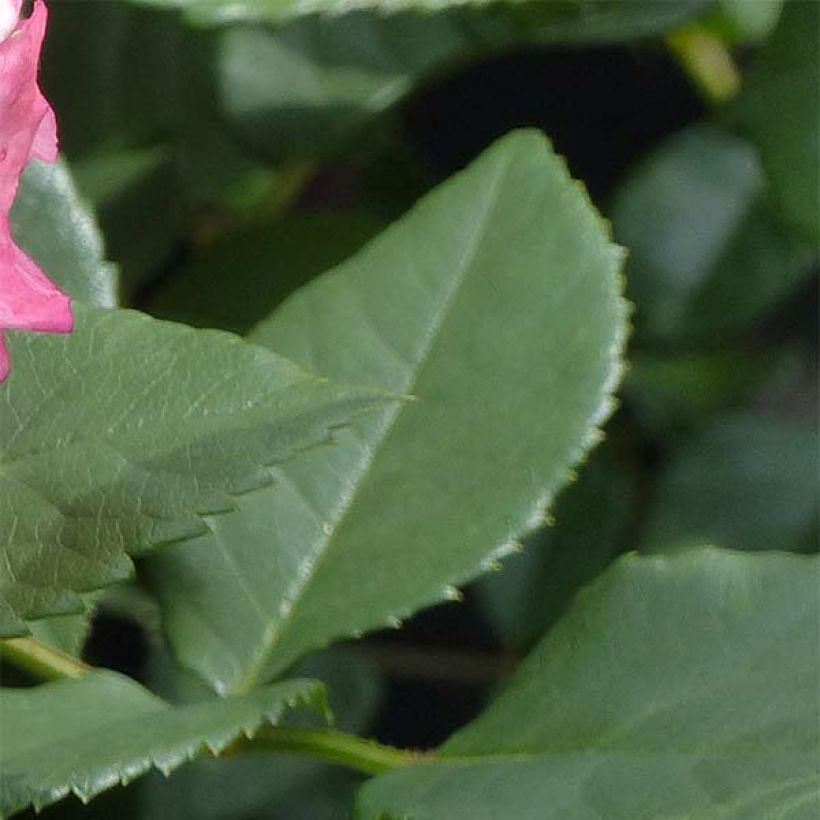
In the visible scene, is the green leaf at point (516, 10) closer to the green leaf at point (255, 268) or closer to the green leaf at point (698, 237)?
the green leaf at point (255, 268)

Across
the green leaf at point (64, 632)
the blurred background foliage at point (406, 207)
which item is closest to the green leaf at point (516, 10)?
the blurred background foliage at point (406, 207)

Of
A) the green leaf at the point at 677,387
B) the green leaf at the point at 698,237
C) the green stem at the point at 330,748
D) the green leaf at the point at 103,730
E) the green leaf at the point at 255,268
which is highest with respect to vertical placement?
the green leaf at the point at 103,730

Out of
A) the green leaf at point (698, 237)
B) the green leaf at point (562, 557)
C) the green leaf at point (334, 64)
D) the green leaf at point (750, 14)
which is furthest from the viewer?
the green leaf at point (698, 237)

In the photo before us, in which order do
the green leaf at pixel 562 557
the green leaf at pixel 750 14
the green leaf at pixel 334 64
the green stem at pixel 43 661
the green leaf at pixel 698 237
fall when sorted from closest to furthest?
the green stem at pixel 43 661 → the green leaf at pixel 750 14 → the green leaf at pixel 334 64 → the green leaf at pixel 562 557 → the green leaf at pixel 698 237

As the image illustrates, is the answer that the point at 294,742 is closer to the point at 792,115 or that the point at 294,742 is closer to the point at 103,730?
the point at 103,730

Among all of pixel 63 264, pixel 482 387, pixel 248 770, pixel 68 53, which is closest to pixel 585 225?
pixel 482 387

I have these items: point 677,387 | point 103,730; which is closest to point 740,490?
point 677,387

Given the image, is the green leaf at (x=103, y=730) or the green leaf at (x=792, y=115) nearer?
the green leaf at (x=103, y=730)
